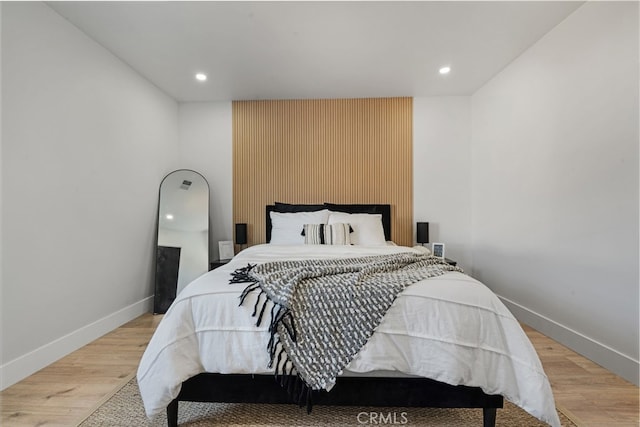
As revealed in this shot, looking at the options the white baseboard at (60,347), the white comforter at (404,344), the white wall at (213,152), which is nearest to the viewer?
the white comforter at (404,344)

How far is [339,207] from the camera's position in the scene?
3.71 metres

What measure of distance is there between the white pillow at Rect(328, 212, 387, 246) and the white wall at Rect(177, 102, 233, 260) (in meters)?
1.46

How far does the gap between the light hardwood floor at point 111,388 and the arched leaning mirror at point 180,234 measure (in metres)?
0.94

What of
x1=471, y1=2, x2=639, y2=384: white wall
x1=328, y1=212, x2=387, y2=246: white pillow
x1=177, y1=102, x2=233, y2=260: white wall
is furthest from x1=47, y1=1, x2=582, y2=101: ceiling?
x1=328, y1=212, x2=387, y2=246: white pillow

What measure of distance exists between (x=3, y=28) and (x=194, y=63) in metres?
1.33

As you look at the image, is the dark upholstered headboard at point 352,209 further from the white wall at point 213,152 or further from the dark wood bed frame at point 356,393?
the dark wood bed frame at point 356,393

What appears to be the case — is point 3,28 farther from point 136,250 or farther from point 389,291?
point 389,291

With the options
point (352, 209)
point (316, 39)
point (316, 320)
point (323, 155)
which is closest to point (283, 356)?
point (316, 320)

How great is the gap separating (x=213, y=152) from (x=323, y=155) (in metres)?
1.40

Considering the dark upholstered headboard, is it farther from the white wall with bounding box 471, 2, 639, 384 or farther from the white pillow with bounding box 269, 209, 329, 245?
the white wall with bounding box 471, 2, 639, 384

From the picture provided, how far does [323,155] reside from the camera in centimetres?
391

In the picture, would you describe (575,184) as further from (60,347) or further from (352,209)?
(60,347)

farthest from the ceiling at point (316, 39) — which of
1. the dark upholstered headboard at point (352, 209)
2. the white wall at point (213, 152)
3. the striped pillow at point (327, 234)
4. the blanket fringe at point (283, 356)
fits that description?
the blanket fringe at point (283, 356)

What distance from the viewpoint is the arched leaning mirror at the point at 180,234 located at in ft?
11.1
